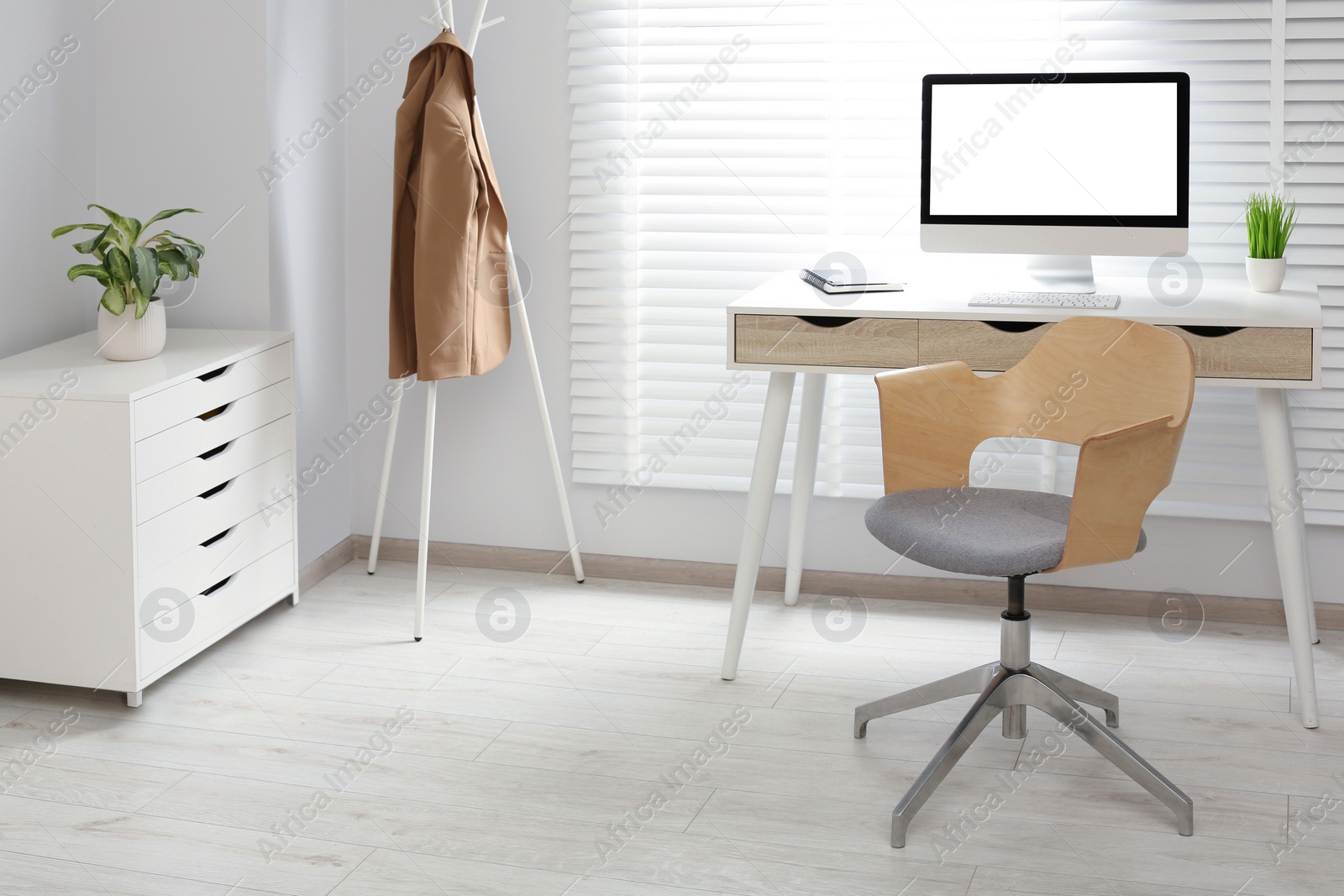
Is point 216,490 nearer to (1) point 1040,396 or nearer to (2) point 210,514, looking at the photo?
(2) point 210,514

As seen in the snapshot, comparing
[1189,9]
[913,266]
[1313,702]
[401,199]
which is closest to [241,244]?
[401,199]

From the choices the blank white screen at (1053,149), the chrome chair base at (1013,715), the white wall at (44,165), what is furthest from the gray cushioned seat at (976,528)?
the white wall at (44,165)

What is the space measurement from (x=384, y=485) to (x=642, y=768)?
1374 millimetres

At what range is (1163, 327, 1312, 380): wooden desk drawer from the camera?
260 cm

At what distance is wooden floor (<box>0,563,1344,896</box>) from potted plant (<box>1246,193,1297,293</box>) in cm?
87

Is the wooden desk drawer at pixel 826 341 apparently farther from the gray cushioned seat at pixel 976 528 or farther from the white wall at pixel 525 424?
the white wall at pixel 525 424

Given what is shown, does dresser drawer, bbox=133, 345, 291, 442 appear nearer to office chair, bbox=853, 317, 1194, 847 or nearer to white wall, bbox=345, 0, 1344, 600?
white wall, bbox=345, 0, 1344, 600

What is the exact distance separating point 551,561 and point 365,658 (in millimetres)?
743

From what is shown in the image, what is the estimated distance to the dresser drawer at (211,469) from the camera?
9.00 feet

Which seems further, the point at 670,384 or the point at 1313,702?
the point at 670,384

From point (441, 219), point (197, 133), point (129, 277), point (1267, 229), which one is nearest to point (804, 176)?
point (441, 219)

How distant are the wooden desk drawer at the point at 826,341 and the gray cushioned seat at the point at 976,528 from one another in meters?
0.32

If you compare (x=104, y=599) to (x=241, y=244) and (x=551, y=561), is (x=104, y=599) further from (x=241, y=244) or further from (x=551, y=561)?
(x=551, y=561)

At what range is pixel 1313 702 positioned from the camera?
8.81ft
